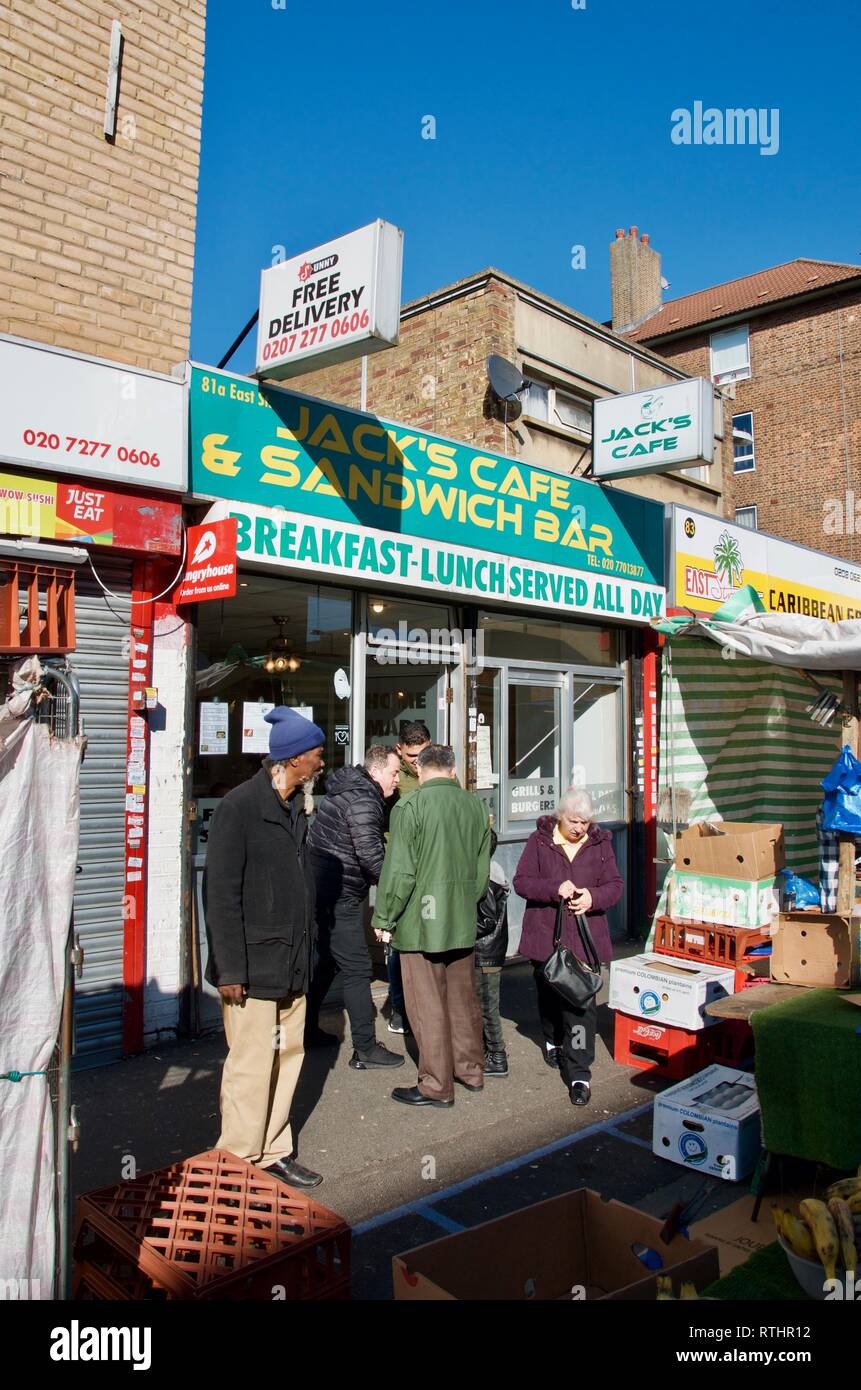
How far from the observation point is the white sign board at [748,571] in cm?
1070

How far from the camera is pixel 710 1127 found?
14.5 feet

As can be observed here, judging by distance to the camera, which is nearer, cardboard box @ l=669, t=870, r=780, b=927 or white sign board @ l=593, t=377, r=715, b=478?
cardboard box @ l=669, t=870, r=780, b=927

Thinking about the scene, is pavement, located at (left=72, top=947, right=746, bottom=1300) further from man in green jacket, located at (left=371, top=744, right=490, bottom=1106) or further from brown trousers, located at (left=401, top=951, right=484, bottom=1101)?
man in green jacket, located at (left=371, top=744, right=490, bottom=1106)

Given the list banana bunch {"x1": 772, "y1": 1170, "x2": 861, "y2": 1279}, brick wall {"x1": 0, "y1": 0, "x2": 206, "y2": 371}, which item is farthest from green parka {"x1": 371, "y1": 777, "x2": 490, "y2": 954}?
brick wall {"x1": 0, "y1": 0, "x2": 206, "y2": 371}

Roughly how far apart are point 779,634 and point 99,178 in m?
6.15

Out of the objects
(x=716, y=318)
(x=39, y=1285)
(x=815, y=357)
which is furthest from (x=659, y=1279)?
(x=716, y=318)

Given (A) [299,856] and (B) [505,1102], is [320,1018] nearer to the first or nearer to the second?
(B) [505,1102]

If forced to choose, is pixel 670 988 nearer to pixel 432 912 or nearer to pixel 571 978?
pixel 571 978

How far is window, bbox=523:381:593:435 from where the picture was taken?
11.7m

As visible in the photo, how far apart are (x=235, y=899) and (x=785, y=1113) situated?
2.34 metres

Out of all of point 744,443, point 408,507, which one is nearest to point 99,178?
point 408,507

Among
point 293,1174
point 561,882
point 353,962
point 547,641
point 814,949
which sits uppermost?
point 547,641
